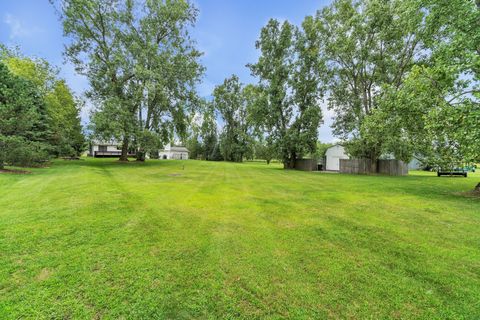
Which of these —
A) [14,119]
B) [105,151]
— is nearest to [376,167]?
[14,119]

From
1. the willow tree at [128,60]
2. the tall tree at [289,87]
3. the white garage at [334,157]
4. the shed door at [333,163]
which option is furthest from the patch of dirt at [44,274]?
the shed door at [333,163]

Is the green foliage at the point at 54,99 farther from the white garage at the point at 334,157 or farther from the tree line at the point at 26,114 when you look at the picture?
the white garage at the point at 334,157

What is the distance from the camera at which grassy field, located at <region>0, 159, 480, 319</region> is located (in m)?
2.19

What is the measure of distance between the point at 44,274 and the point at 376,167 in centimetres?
2318

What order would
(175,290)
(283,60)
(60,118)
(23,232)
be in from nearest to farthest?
(175,290) → (23,232) → (60,118) → (283,60)

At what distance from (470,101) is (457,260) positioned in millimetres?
7479

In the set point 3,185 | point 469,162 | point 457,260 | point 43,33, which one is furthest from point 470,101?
point 43,33

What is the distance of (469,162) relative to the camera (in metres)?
7.73

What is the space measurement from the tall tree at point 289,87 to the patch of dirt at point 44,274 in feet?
69.0

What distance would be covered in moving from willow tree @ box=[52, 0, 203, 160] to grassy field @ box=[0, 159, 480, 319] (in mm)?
14195

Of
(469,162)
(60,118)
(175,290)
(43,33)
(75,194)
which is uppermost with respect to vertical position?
(43,33)

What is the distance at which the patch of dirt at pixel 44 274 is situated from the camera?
2518 millimetres

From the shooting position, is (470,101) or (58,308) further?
(470,101)

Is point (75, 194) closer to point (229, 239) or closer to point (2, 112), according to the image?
point (229, 239)
